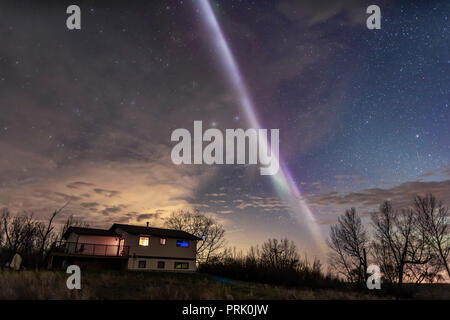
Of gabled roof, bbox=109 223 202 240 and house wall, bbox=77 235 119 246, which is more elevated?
gabled roof, bbox=109 223 202 240

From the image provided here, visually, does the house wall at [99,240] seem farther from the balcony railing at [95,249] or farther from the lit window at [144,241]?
the lit window at [144,241]

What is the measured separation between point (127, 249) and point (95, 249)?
11.9 ft

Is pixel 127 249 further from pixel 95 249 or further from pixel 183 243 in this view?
pixel 183 243

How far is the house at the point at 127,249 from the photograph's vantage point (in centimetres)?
3166

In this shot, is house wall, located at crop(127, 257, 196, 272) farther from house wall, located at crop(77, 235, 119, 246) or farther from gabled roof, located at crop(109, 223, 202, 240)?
house wall, located at crop(77, 235, 119, 246)

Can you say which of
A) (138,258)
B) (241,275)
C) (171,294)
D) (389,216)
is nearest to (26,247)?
(138,258)

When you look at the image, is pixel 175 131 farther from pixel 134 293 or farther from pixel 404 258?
pixel 404 258

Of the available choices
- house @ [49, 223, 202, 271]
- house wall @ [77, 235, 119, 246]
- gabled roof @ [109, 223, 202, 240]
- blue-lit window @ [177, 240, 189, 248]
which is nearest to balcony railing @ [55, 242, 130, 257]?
house @ [49, 223, 202, 271]

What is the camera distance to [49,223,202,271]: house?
31.7 metres

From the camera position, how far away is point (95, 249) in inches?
1287

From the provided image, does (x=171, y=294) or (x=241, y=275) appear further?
(x=241, y=275)

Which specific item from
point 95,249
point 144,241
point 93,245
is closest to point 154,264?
point 144,241
